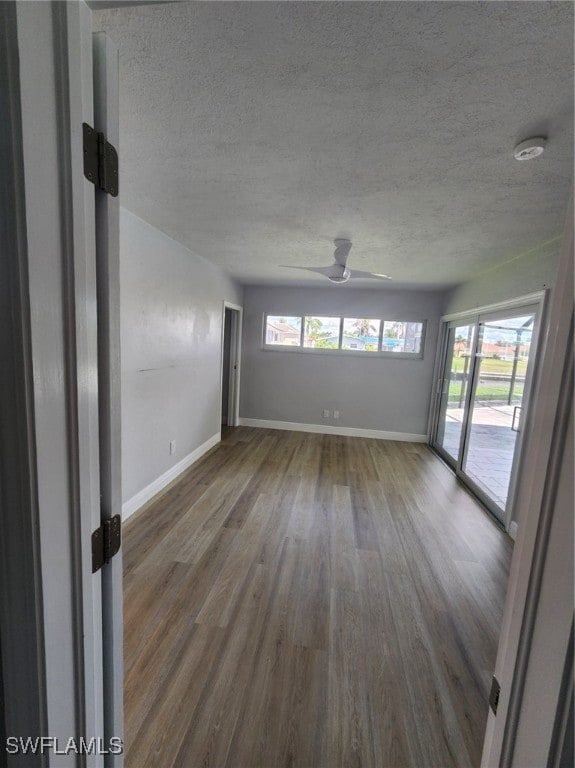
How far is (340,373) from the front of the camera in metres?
5.59

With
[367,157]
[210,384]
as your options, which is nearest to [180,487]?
[210,384]

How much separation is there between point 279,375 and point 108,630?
5.03 meters

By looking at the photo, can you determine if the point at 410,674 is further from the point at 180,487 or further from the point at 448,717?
the point at 180,487

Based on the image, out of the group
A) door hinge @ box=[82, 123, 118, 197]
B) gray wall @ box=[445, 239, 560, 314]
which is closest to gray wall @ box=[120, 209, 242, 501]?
door hinge @ box=[82, 123, 118, 197]

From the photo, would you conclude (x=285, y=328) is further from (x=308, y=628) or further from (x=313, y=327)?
(x=308, y=628)

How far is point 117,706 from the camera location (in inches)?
32.3

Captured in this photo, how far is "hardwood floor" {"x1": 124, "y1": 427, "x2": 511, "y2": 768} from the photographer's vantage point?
4.19 feet

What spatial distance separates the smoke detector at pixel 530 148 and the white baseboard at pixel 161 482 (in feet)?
11.1

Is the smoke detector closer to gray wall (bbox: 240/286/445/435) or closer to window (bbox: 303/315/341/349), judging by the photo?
gray wall (bbox: 240/286/445/435)

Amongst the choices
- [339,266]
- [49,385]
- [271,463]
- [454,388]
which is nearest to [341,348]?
[454,388]

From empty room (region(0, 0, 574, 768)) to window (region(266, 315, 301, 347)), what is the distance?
1626mm

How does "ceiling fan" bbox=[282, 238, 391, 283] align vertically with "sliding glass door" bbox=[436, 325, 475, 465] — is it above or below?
above

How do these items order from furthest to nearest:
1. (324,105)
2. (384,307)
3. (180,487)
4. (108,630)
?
1. (384,307)
2. (180,487)
3. (324,105)
4. (108,630)

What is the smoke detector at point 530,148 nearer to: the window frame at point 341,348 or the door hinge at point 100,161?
the door hinge at point 100,161
